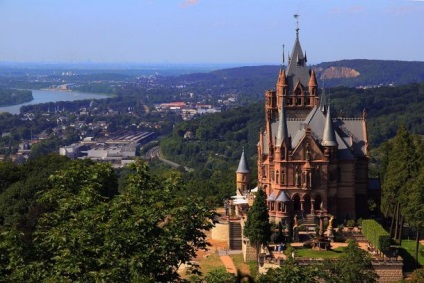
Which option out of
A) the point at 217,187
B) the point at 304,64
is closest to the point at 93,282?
the point at 304,64

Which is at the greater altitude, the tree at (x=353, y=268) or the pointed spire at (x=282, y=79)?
the pointed spire at (x=282, y=79)

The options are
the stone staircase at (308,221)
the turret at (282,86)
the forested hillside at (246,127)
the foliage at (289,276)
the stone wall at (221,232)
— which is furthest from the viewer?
the forested hillside at (246,127)

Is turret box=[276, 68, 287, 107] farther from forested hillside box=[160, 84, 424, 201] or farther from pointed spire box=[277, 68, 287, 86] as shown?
forested hillside box=[160, 84, 424, 201]

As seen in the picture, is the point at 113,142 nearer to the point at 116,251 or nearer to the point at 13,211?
the point at 13,211

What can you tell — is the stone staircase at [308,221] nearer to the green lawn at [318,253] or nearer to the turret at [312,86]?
the green lawn at [318,253]

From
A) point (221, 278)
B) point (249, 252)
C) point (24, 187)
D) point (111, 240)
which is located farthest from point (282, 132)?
point (221, 278)

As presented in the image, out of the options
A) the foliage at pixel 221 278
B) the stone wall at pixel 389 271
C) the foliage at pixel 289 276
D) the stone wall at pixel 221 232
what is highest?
the foliage at pixel 221 278

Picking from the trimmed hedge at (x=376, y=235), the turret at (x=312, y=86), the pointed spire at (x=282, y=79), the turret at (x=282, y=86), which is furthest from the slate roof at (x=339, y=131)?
the trimmed hedge at (x=376, y=235)
